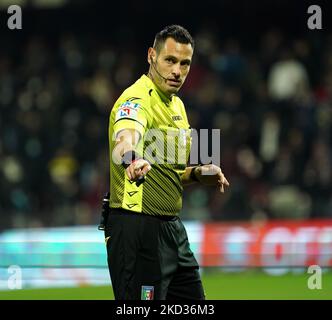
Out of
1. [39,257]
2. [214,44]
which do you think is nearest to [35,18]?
[214,44]

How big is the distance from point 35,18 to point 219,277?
7387mm

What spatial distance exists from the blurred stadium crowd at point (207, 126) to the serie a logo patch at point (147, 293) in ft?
26.0

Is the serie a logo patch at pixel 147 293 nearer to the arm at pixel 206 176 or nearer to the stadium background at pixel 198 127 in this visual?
the arm at pixel 206 176

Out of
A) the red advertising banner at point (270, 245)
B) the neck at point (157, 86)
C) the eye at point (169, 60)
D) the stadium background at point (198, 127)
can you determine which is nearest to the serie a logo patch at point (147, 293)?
the neck at point (157, 86)

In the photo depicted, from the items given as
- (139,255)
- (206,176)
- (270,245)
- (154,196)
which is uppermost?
(206,176)

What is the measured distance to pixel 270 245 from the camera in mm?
12914

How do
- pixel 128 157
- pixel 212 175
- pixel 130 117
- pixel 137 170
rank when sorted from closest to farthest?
pixel 137 170 → pixel 128 157 → pixel 130 117 → pixel 212 175

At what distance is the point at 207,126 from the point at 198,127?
14 centimetres

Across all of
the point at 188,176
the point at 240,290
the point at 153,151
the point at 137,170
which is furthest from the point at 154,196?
the point at 240,290

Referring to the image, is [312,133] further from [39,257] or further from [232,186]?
[39,257]

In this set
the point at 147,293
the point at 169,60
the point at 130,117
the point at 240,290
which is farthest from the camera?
the point at 240,290

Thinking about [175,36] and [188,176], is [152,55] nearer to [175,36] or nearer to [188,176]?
[175,36]

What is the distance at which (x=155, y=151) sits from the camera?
18.9 ft

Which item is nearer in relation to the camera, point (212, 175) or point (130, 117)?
point (130, 117)
